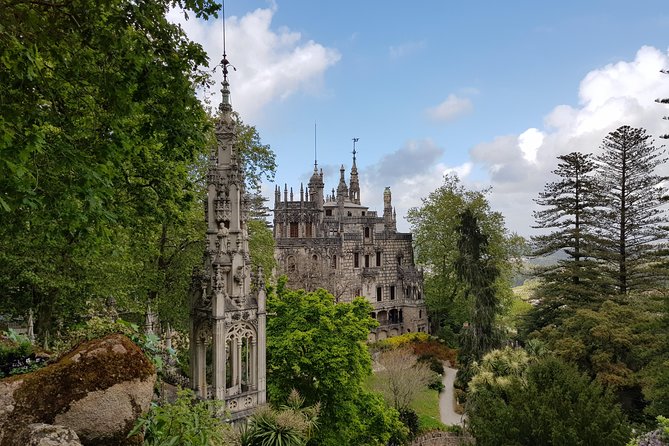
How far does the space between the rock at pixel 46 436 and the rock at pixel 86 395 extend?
1.14 feet

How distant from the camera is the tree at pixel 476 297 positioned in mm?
23781

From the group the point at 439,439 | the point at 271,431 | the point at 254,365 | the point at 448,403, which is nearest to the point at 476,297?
the point at 448,403

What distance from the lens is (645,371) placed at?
15.8 meters

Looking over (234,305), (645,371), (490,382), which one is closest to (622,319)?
(645,371)

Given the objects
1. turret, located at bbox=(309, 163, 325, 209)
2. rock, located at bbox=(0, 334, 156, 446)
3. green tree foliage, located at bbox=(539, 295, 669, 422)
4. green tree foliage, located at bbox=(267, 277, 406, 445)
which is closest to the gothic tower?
green tree foliage, located at bbox=(267, 277, 406, 445)

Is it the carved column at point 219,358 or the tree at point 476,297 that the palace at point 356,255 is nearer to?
the tree at point 476,297

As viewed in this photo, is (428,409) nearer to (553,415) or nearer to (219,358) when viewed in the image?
(553,415)

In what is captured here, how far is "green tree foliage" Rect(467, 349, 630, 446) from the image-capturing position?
9.66m

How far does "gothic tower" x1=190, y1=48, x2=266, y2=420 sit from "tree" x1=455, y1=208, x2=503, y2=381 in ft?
53.8

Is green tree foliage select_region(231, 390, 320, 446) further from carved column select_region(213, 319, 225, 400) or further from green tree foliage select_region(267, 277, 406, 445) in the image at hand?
green tree foliage select_region(267, 277, 406, 445)

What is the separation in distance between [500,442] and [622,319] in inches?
443

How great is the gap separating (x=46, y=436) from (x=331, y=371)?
10123mm

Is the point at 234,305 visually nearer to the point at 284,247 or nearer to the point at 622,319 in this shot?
the point at 622,319

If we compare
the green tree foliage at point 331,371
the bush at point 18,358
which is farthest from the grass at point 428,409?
the bush at point 18,358
